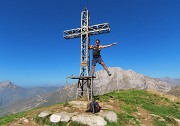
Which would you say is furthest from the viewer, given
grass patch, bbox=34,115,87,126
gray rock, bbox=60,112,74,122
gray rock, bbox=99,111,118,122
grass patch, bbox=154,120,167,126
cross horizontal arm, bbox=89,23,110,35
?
cross horizontal arm, bbox=89,23,110,35

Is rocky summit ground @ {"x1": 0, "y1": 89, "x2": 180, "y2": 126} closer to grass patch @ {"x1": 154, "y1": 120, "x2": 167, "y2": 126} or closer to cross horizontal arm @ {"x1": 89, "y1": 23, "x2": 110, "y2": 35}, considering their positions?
grass patch @ {"x1": 154, "y1": 120, "x2": 167, "y2": 126}

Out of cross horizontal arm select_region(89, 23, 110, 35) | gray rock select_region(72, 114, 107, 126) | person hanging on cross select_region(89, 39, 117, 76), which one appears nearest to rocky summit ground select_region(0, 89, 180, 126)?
gray rock select_region(72, 114, 107, 126)

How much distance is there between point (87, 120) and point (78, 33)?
15.2 meters

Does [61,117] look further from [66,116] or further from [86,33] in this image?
[86,33]

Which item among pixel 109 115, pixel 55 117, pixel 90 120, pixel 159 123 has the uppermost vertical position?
pixel 109 115

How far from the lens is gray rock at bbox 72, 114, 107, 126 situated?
701 inches

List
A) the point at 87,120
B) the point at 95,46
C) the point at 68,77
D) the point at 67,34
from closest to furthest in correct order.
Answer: the point at 87,120
the point at 95,46
the point at 68,77
the point at 67,34

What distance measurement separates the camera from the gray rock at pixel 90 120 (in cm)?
1781

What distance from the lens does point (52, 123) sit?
18.5 m

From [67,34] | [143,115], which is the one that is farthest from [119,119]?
[67,34]

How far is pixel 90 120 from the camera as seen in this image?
18.0 m

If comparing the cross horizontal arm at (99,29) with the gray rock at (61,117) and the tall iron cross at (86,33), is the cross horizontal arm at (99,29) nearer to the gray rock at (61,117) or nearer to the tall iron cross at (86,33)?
the tall iron cross at (86,33)

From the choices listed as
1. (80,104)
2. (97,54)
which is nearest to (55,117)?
(80,104)

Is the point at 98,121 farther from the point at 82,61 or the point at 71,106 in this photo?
the point at 82,61
